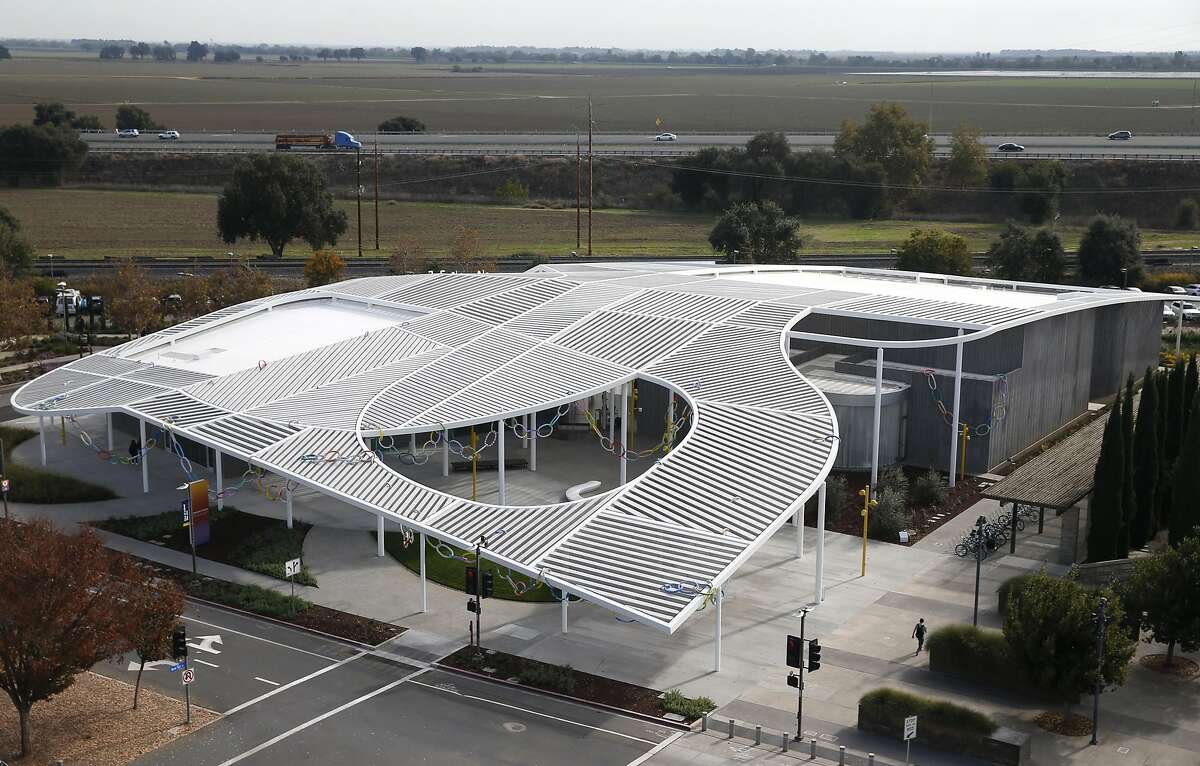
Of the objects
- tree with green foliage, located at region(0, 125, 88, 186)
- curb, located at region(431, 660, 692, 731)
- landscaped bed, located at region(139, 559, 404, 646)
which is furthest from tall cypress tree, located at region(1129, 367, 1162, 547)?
tree with green foliage, located at region(0, 125, 88, 186)

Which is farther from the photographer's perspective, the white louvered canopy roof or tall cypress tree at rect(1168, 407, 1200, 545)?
tall cypress tree at rect(1168, 407, 1200, 545)

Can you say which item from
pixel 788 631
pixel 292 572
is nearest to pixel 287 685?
pixel 292 572

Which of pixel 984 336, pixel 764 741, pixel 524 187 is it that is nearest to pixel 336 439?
pixel 764 741

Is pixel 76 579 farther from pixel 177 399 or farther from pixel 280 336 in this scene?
pixel 280 336

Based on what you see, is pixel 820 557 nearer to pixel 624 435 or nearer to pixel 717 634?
pixel 717 634

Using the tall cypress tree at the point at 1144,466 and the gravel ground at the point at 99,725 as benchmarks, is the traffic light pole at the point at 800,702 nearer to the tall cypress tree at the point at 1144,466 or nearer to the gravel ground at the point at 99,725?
the gravel ground at the point at 99,725

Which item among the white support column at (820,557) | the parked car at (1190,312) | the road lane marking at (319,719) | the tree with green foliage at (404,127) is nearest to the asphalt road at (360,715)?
the road lane marking at (319,719)

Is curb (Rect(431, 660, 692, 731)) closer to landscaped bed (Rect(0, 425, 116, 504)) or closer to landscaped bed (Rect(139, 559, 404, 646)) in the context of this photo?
landscaped bed (Rect(139, 559, 404, 646))
